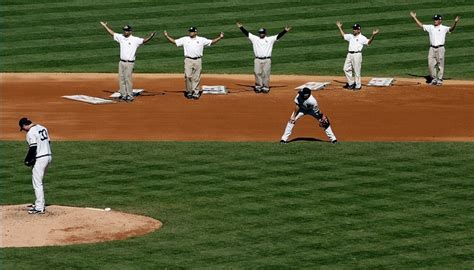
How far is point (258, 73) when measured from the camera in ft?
138

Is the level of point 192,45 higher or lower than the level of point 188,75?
higher

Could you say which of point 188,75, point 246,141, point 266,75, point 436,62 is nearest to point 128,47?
point 188,75

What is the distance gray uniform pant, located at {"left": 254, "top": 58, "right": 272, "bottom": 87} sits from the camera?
4200cm

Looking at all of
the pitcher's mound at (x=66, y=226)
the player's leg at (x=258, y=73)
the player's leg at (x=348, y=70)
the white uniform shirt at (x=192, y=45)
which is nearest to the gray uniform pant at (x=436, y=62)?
the player's leg at (x=348, y=70)

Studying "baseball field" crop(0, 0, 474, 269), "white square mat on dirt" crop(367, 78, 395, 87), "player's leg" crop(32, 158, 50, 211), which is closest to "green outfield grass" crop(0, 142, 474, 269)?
"baseball field" crop(0, 0, 474, 269)

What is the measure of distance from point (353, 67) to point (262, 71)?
2899 mm

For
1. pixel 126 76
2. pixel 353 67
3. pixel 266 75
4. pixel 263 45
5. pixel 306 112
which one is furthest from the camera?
pixel 353 67

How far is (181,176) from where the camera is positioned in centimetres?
3138

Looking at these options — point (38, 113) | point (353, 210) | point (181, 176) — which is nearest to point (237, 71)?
point (38, 113)

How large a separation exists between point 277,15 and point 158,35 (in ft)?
16.2

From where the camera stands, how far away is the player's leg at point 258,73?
1655 inches

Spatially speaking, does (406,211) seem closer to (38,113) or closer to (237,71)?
(38,113)

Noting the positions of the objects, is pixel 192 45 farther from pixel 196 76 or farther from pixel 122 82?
pixel 122 82

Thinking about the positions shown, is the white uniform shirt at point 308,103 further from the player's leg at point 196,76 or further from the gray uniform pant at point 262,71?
the gray uniform pant at point 262,71
